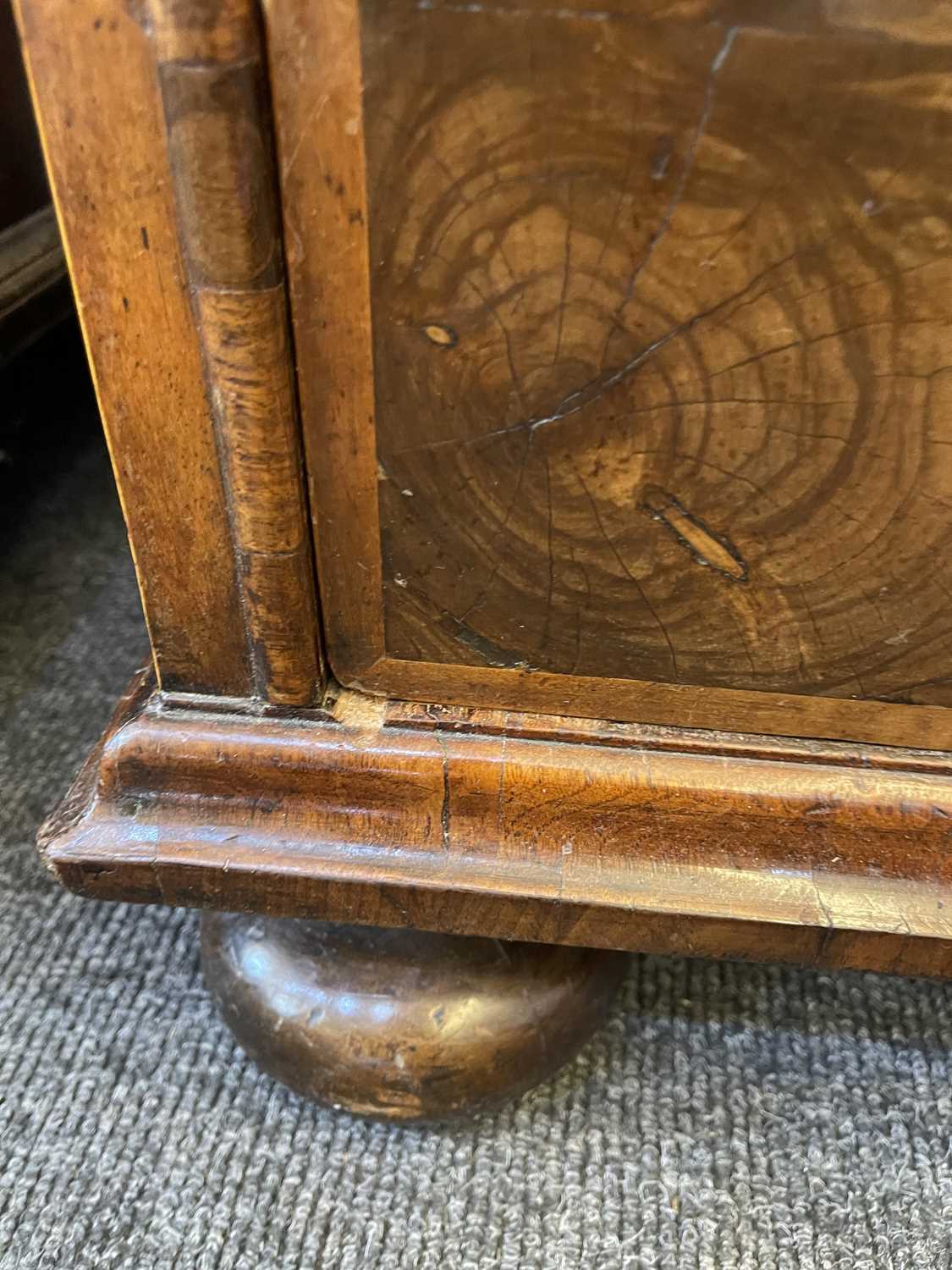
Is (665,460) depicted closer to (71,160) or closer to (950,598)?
(950,598)

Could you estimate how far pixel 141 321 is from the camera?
1.28 ft

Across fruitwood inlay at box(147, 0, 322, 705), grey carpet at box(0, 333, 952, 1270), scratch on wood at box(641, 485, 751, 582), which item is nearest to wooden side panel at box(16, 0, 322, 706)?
fruitwood inlay at box(147, 0, 322, 705)

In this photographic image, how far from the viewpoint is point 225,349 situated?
1.27ft

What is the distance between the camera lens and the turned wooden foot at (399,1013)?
59 cm

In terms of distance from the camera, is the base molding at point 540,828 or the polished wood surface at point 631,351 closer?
the polished wood surface at point 631,351

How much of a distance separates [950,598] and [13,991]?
0.62 metres

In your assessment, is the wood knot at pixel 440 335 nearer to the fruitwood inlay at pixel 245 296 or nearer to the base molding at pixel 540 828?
the fruitwood inlay at pixel 245 296

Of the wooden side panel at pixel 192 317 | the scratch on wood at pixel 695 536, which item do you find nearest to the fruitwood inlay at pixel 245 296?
the wooden side panel at pixel 192 317

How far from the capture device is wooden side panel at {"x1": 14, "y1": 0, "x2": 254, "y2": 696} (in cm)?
34

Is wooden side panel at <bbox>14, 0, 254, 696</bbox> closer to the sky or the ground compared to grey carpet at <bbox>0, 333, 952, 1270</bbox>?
closer to the sky

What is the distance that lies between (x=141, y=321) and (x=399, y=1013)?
392mm

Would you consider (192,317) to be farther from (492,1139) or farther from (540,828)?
(492,1139)

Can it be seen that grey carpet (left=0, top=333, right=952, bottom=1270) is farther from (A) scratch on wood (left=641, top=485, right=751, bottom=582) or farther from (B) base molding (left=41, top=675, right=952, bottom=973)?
(A) scratch on wood (left=641, top=485, right=751, bottom=582)

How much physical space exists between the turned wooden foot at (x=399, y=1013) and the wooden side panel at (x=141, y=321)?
7.9 inches
